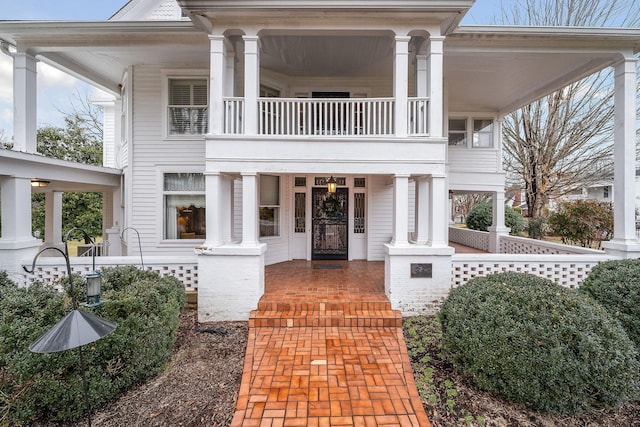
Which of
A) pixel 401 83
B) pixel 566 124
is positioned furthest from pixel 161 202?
pixel 566 124

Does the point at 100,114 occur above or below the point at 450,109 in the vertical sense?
above

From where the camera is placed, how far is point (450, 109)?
9594mm

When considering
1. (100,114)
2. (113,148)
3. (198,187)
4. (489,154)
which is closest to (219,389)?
(198,187)

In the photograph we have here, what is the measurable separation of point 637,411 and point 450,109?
28.0 ft

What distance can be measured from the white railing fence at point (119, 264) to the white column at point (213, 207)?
796 mm

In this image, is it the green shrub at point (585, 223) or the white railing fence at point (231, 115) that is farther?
the green shrub at point (585, 223)

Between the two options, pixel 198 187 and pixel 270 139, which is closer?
pixel 270 139

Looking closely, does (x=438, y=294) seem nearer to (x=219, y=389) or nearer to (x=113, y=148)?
(x=219, y=389)

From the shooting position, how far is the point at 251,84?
5.25 metres

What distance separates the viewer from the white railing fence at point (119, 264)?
5.51 meters

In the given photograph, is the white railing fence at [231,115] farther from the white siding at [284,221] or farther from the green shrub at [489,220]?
the green shrub at [489,220]

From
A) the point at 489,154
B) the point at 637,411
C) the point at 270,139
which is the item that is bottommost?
the point at 637,411

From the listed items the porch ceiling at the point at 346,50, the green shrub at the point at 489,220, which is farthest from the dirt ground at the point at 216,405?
the green shrub at the point at 489,220

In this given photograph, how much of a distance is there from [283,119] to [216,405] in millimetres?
4468
